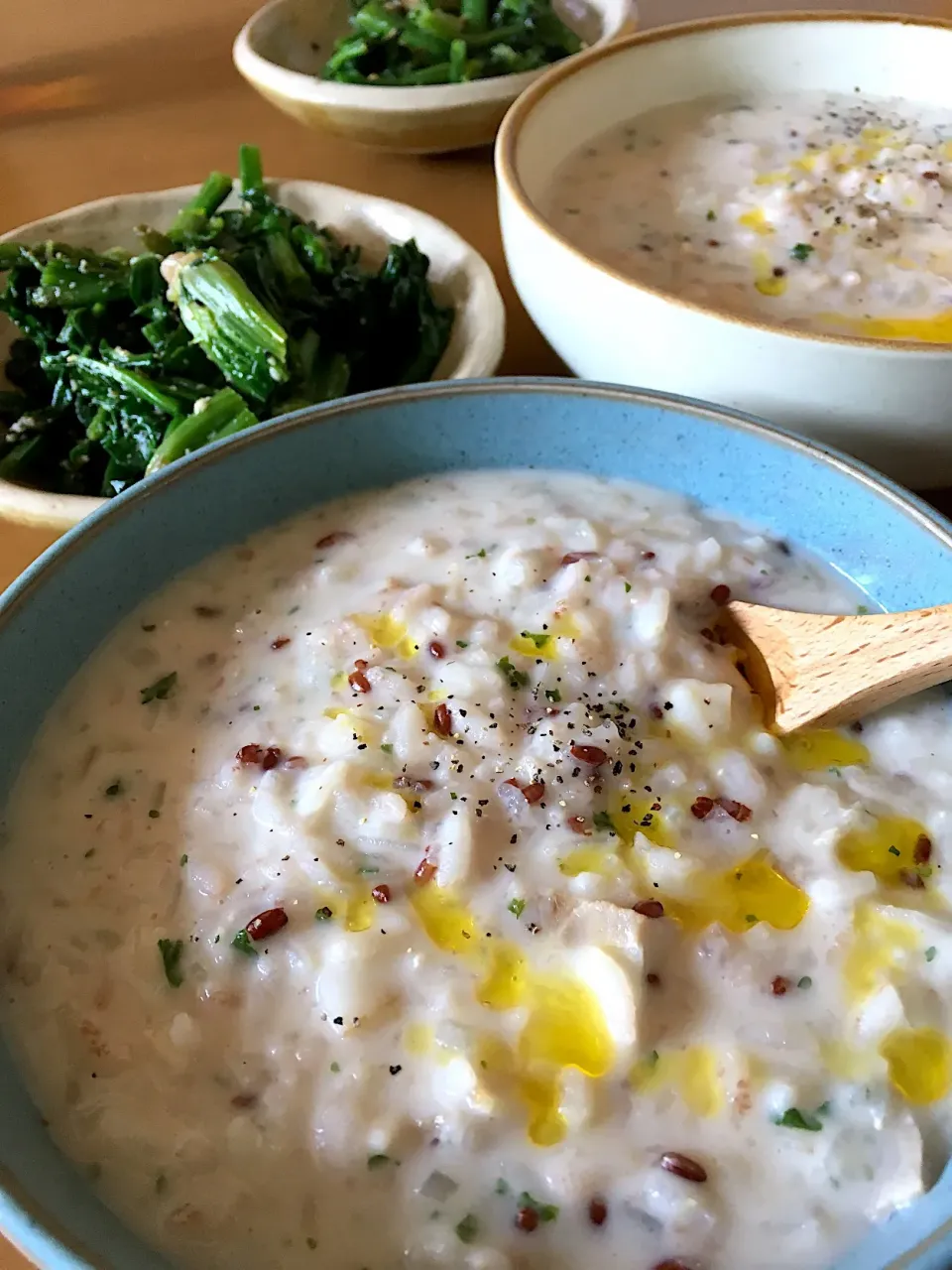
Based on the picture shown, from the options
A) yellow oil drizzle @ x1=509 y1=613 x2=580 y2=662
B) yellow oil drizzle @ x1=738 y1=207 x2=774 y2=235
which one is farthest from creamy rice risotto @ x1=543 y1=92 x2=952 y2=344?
yellow oil drizzle @ x1=509 y1=613 x2=580 y2=662

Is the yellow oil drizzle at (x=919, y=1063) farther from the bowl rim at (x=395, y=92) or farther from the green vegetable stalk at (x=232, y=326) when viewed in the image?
the bowl rim at (x=395, y=92)

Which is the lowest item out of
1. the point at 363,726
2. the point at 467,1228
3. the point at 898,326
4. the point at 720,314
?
the point at 467,1228

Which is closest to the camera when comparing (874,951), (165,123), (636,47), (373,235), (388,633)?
(874,951)

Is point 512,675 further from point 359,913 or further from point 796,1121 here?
point 796,1121

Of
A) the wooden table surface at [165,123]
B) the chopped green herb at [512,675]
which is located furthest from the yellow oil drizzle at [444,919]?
the wooden table surface at [165,123]

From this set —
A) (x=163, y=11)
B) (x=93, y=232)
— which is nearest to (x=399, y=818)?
(x=93, y=232)

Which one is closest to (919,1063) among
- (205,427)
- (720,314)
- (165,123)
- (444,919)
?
(444,919)

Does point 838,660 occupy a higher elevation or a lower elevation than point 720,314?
lower

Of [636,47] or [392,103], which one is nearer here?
[636,47]
